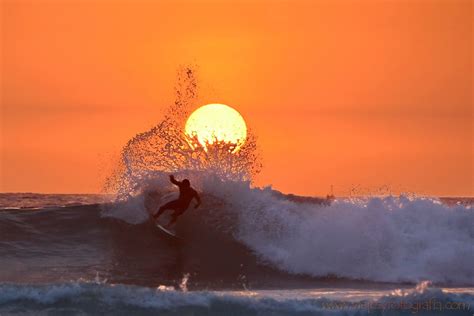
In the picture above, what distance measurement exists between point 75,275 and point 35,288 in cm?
335

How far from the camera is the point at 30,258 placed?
74.0 ft

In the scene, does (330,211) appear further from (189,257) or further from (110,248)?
(110,248)

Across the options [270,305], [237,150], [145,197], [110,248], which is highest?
[237,150]

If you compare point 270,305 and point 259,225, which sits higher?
point 259,225

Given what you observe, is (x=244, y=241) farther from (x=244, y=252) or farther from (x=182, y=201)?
(x=182, y=201)

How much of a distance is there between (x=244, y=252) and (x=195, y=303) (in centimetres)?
662

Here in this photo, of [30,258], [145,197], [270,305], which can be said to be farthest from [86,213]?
[270,305]

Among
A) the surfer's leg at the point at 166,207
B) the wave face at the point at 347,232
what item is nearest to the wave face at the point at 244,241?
the wave face at the point at 347,232

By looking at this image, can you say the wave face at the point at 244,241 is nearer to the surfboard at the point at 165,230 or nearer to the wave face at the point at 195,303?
the surfboard at the point at 165,230

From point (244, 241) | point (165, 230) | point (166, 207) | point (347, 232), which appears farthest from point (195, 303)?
point (165, 230)

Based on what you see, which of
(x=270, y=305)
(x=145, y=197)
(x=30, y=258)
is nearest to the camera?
(x=270, y=305)

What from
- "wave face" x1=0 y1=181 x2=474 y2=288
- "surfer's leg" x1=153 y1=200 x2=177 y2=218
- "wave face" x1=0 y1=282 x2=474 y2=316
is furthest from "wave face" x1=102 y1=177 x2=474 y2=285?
"wave face" x1=0 y1=282 x2=474 y2=316

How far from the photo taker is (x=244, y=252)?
23.4 m

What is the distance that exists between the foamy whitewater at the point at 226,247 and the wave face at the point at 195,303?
35 mm
